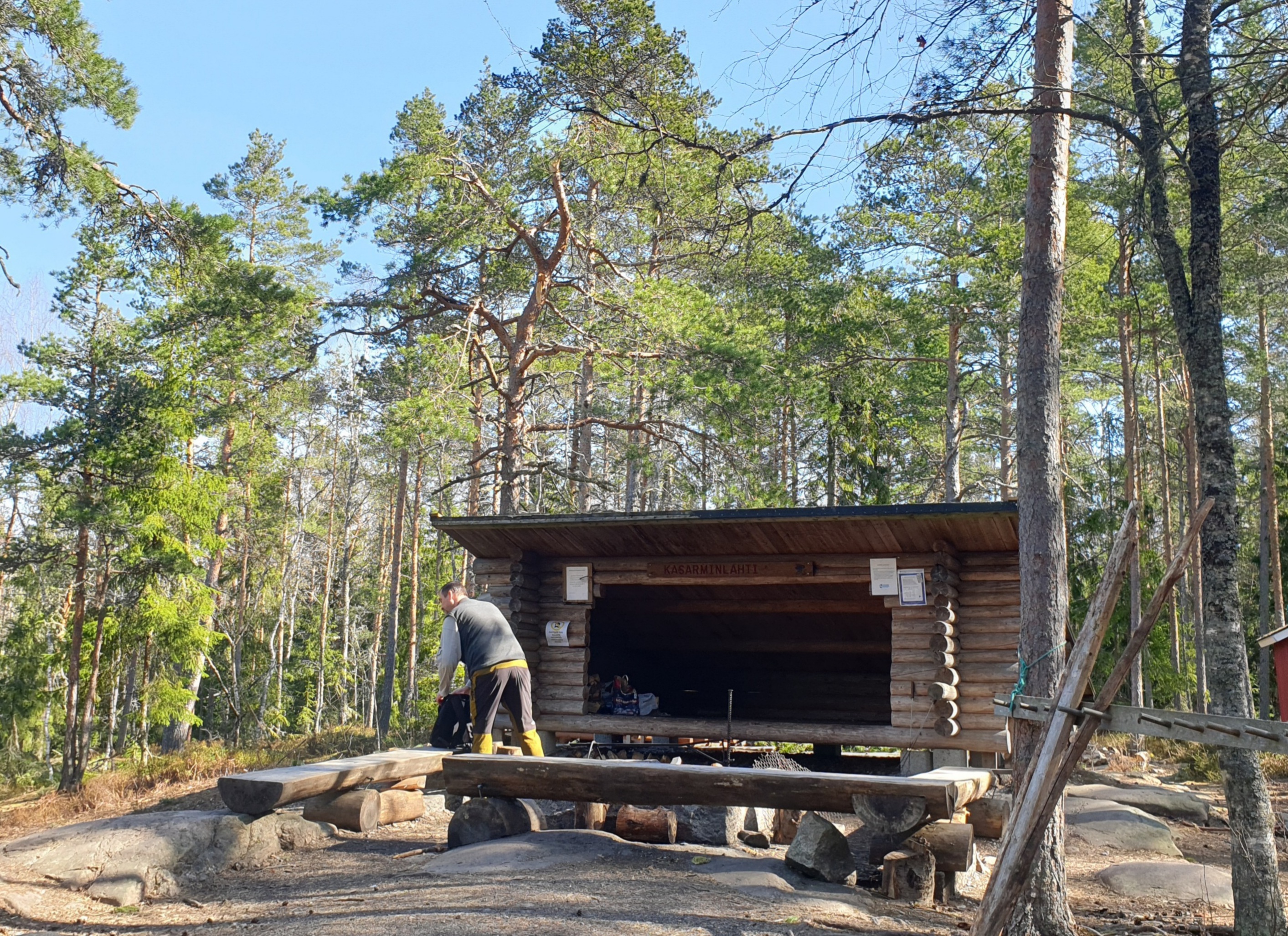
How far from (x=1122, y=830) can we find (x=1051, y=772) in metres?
6.66

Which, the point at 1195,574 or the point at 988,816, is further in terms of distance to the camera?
the point at 1195,574

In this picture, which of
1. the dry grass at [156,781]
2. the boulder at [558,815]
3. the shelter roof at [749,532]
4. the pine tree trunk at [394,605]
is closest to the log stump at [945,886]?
A: the boulder at [558,815]

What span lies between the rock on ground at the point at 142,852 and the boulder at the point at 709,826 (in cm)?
307

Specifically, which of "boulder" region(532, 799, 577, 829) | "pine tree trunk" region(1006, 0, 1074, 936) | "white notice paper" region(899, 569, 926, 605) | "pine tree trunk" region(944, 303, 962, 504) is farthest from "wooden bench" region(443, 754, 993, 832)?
"pine tree trunk" region(944, 303, 962, 504)

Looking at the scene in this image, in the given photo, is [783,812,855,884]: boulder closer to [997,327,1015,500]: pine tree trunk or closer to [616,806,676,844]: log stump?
[616,806,676,844]: log stump

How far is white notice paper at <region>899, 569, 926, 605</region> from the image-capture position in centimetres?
1005

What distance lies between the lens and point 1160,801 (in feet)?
38.8

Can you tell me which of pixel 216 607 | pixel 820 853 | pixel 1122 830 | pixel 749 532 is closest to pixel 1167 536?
pixel 1122 830

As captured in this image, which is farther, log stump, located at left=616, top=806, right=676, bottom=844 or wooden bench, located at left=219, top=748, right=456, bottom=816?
log stump, located at left=616, top=806, right=676, bottom=844

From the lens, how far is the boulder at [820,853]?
6.61 metres

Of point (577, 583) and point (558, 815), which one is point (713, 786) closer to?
point (558, 815)

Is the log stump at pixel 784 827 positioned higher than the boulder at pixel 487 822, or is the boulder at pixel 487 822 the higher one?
the boulder at pixel 487 822

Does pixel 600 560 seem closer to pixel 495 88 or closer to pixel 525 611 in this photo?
pixel 525 611

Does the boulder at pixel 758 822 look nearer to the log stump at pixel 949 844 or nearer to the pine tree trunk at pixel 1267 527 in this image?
the log stump at pixel 949 844
